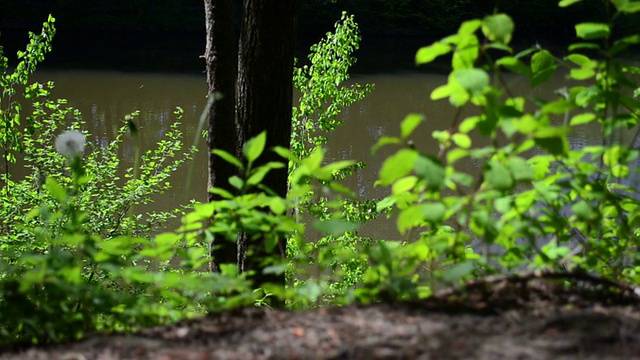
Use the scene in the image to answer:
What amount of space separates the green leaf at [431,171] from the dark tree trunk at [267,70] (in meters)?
2.82

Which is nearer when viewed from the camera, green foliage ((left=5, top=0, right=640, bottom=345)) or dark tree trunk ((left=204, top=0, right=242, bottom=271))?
green foliage ((left=5, top=0, right=640, bottom=345))

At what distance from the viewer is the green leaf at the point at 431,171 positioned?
168 centimetres

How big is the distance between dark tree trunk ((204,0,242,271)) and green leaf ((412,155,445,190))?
3833mm

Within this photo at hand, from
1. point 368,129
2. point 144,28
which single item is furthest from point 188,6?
point 368,129

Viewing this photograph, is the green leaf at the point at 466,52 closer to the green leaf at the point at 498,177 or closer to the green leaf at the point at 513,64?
the green leaf at the point at 513,64

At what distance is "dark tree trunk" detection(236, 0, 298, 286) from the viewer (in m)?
4.47

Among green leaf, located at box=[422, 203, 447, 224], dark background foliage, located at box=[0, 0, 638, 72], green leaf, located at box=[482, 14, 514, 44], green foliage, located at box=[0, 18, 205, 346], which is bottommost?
green foliage, located at box=[0, 18, 205, 346]

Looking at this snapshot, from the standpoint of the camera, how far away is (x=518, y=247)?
6.51ft

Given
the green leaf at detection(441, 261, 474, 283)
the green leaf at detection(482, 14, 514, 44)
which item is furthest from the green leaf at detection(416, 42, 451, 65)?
the green leaf at detection(441, 261, 474, 283)

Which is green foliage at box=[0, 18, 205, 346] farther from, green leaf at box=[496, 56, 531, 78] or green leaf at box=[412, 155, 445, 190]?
green leaf at box=[496, 56, 531, 78]

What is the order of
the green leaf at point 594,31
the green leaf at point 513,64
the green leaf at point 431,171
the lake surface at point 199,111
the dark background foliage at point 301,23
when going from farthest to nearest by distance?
the dark background foliage at point 301,23, the lake surface at point 199,111, the green leaf at point 594,31, the green leaf at point 513,64, the green leaf at point 431,171

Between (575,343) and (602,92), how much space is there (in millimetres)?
936

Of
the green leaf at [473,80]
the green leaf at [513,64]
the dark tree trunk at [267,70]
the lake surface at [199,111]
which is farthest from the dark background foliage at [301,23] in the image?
the green leaf at [473,80]

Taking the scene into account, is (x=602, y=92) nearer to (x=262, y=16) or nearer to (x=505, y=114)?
(x=505, y=114)
